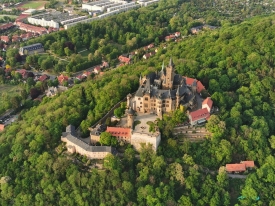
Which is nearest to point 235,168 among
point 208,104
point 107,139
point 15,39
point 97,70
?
point 208,104

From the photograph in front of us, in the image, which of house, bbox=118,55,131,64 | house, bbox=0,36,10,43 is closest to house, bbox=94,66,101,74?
house, bbox=118,55,131,64

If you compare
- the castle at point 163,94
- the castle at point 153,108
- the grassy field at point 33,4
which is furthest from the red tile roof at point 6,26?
the castle at point 163,94

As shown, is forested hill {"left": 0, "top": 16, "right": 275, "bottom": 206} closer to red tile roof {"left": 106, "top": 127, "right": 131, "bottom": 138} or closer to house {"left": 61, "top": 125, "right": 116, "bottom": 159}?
house {"left": 61, "top": 125, "right": 116, "bottom": 159}

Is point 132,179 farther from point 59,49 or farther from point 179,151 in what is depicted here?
point 59,49

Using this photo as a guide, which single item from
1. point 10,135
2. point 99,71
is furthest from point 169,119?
point 99,71

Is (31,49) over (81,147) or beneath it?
beneath

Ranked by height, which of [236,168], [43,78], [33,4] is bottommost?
[33,4]

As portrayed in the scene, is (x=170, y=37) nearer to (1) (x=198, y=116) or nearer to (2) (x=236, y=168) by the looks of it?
(1) (x=198, y=116)
